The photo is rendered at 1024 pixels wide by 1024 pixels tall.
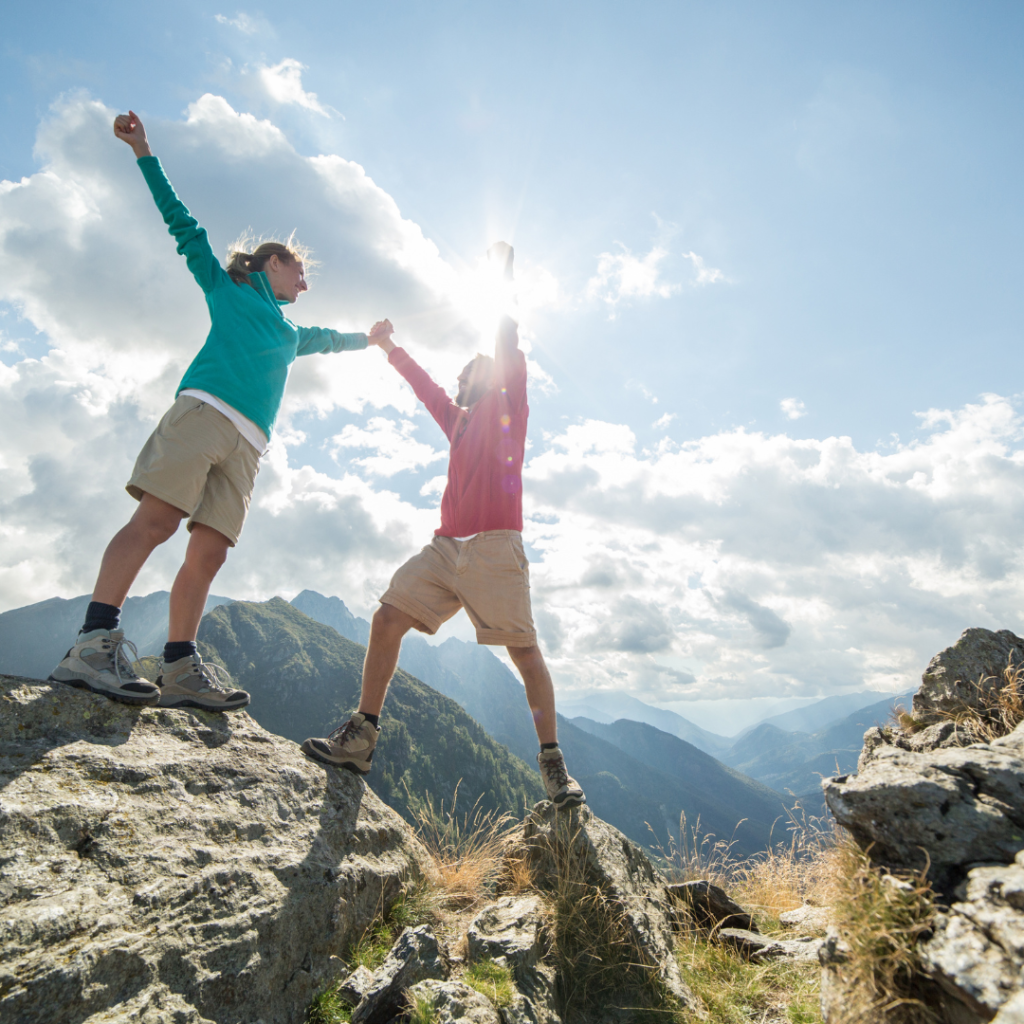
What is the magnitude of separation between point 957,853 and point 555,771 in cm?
283

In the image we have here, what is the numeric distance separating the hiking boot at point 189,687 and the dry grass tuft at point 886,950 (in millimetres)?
4254

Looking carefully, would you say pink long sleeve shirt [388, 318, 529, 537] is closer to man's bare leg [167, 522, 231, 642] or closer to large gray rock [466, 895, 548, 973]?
man's bare leg [167, 522, 231, 642]

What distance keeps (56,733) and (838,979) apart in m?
4.37

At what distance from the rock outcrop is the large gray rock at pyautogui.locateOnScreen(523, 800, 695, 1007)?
64.9 inches

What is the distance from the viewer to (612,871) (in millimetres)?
4344

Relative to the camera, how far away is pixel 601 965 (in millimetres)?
3711

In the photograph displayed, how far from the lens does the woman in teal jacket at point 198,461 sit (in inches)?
148

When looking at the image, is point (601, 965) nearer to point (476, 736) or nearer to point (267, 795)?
point (267, 795)

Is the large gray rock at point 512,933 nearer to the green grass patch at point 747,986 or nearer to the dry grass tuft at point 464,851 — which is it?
the dry grass tuft at point 464,851

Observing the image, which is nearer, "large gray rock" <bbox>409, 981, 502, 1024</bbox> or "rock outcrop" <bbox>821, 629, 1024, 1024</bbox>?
"rock outcrop" <bbox>821, 629, 1024, 1024</bbox>

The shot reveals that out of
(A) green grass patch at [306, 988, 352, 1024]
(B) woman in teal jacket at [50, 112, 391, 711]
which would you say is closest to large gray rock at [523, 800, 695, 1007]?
(A) green grass patch at [306, 988, 352, 1024]

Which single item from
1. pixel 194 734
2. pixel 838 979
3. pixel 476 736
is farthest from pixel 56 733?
pixel 476 736

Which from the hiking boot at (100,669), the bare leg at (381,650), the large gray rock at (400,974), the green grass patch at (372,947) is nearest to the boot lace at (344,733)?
the bare leg at (381,650)

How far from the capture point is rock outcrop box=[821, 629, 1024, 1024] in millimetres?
1978
